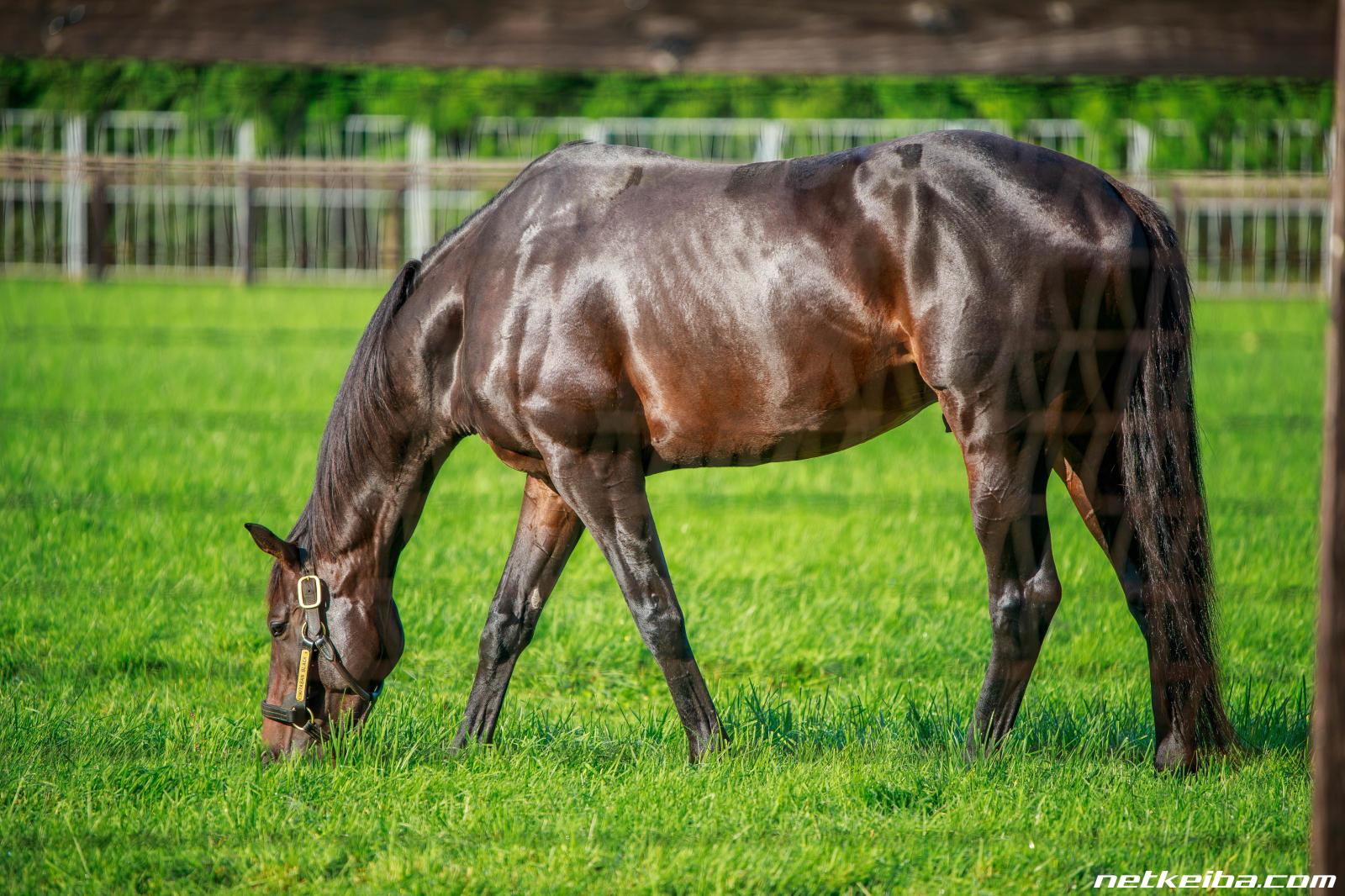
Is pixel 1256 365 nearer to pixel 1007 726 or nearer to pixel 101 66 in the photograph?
pixel 1007 726

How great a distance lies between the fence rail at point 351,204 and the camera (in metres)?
13.6

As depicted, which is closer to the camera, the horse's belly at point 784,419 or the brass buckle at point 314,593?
the horse's belly at point 784,419

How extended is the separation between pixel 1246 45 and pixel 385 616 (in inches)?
107

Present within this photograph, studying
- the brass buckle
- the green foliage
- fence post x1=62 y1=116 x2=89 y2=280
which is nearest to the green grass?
the brass buckle

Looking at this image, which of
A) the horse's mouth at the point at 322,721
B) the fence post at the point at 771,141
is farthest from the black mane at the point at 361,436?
the fence post at the point at 771,141

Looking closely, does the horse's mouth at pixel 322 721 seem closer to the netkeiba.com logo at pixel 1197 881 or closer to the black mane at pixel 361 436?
the black mane at pixel 361 436

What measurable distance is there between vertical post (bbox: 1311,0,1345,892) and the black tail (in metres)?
1.09

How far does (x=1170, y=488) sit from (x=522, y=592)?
192 cm

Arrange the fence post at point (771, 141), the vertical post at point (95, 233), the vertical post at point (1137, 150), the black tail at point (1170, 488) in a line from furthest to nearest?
the vertical post at point (95, 233)
the fence post at point (771, 141)
the vertical post at point (1137, 150)
the black tail at point (1170, 488)

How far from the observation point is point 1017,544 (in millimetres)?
3463

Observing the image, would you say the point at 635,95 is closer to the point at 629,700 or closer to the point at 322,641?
the point at 629,700

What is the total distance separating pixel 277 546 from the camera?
373cm

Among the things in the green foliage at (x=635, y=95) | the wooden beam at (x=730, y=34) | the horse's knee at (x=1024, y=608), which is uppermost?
the wooden beam at (x=730, y=34)

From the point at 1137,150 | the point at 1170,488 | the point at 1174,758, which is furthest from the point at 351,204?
the point at 1174,758
